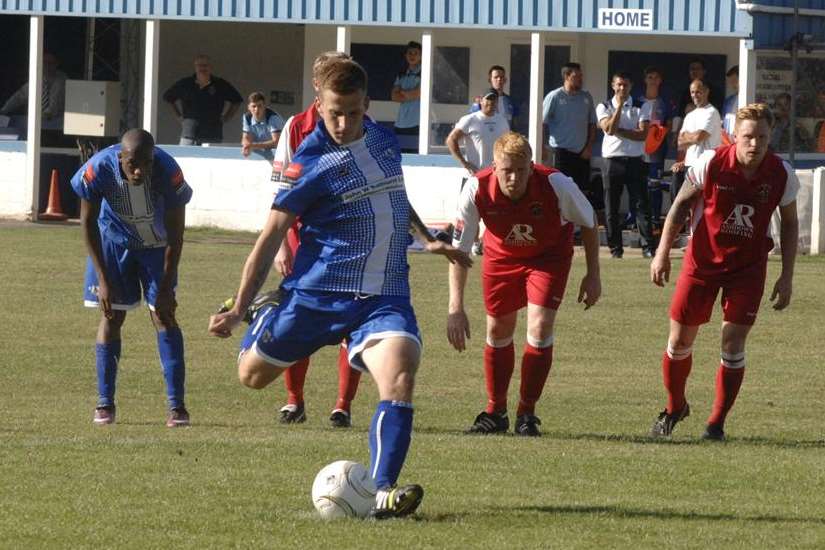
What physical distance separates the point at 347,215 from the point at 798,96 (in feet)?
55.2

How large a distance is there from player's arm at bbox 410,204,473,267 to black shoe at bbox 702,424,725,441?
2579mm

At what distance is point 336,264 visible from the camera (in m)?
7.46

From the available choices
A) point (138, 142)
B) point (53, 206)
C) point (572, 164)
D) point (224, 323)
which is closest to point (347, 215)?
point (224, 323)

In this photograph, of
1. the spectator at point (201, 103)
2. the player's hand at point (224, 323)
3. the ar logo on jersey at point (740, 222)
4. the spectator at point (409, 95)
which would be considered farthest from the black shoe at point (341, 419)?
the spectator at point (201, 103)

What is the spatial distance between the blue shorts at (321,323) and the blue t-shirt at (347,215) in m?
0.04

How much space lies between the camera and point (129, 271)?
10.3 m

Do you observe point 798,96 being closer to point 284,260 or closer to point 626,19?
point 626,19

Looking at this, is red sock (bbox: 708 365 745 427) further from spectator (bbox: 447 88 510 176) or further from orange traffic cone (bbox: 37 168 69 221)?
orange traffic cone (bbox: 37 168 69 221)

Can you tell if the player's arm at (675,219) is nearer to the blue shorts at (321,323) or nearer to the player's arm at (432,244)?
the player's arm at (432,244)

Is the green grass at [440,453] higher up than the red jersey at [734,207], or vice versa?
the red jersey at [734,207]

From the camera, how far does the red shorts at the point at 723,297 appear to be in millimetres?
9805

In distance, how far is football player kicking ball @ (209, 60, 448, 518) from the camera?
729cm

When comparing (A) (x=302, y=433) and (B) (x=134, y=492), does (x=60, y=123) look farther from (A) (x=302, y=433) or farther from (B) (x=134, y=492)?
(B) (x=134, y=492)

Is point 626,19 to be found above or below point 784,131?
above
